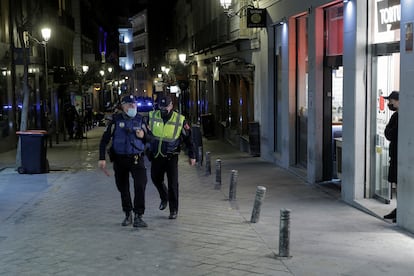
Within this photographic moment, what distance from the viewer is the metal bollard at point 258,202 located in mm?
8758

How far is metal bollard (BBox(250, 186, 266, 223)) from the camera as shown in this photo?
8.76 meters

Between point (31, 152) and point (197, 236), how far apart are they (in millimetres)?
8523

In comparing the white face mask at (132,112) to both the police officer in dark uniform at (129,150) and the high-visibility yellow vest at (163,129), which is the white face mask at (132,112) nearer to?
the police officer in dark uniform at (129,150)

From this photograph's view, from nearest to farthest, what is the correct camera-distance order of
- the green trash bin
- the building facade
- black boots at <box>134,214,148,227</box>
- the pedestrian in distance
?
black boots at <box>134,214,148,227</box>
the building facade
the green trash bin
the pedestrian in distance

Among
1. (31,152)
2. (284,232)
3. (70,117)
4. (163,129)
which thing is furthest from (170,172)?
(70,117)

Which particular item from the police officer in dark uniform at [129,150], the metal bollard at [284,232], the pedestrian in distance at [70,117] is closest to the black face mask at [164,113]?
the police officer in dark uniform at [129,150]

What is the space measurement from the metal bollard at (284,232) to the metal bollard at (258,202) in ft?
5.63

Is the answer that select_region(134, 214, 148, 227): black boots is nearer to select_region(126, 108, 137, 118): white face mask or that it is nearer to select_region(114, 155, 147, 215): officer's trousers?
select_region(114, 155, 147, 215): officer's trousers

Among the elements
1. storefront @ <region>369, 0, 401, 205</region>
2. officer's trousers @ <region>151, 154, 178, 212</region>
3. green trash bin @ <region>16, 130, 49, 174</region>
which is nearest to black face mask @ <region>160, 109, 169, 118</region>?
officer's trousers @ <region>151, 154, 178, 212</region>

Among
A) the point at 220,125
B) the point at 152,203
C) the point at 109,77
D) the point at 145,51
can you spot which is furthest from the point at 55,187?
the point at 145,51

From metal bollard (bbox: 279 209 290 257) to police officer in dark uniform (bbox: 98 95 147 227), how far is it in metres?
2.50

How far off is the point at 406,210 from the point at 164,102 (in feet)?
12.4

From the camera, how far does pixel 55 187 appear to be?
13.4 m

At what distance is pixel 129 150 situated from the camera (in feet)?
28.6
